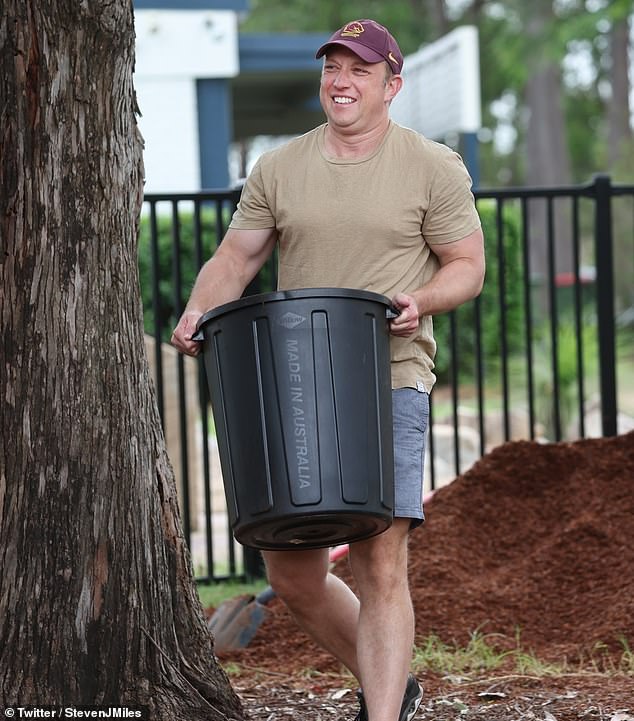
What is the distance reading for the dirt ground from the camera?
3.61 metres

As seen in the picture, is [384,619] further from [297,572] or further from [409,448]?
[409,448]

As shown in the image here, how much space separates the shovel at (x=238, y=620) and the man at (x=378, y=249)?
4.06 ft

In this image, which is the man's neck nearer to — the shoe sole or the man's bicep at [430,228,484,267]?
the man's bicep at [430,228,484,267]

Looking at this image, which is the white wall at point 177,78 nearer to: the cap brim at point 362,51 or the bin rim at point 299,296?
the cap brim at point 362,51

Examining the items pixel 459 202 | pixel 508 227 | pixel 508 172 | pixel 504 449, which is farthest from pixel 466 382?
pixel 508 172

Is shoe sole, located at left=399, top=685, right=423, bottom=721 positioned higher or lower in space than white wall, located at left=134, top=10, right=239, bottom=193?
lower

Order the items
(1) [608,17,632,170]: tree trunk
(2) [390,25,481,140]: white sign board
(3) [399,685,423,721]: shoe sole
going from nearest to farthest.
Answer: (3) [399,685,423,721]: shoe sole → (2) [390,25,481,140]: white sign board → (1) [608,17,632,170]: tree trunk

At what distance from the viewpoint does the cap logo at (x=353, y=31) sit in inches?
128

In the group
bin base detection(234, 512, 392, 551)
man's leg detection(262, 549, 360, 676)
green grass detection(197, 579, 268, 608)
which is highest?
bin base detection(234, 512, 392, 551)

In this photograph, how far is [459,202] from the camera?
324 cm

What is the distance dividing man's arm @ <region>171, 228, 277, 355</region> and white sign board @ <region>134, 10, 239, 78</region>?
10.5 meters

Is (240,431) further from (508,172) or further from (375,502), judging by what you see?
(508,172)

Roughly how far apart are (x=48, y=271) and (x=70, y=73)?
0.50m

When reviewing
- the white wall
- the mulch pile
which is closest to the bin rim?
the mulch pile
